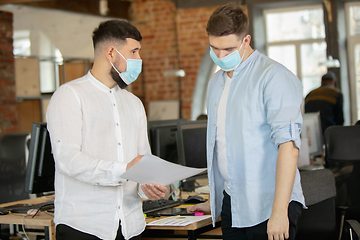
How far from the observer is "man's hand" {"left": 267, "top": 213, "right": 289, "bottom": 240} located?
144 cm

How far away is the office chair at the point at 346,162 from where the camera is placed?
2834 mm

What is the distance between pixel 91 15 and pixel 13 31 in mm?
1459

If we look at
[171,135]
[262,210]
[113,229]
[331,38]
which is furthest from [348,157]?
[331,38]

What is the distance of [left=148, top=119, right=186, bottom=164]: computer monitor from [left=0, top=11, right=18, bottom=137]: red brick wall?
366cm

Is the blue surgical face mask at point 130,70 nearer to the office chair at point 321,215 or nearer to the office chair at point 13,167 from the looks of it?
the office chair at point 321,215

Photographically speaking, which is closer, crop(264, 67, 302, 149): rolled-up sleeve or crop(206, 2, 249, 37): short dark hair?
crop(264, 67, 302, 149): rolled-up sleeve

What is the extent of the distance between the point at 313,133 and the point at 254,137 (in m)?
3.13

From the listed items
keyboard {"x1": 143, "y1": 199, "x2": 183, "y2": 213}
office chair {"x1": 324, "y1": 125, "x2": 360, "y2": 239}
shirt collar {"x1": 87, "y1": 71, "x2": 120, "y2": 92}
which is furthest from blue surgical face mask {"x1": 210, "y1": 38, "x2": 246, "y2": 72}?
office chair {"x1": 324, "y1": 125, "x2": 360, "y2": 239}

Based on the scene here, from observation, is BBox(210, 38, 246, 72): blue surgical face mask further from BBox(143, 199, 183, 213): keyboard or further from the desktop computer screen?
the desktop computer screen

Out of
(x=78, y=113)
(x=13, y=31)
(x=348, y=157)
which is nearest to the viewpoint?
(x=78, y=113)

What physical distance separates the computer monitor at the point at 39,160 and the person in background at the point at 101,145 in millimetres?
538

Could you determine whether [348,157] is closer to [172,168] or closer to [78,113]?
[172,168]

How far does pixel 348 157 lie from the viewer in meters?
2.86

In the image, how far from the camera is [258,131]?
60.6 inches
